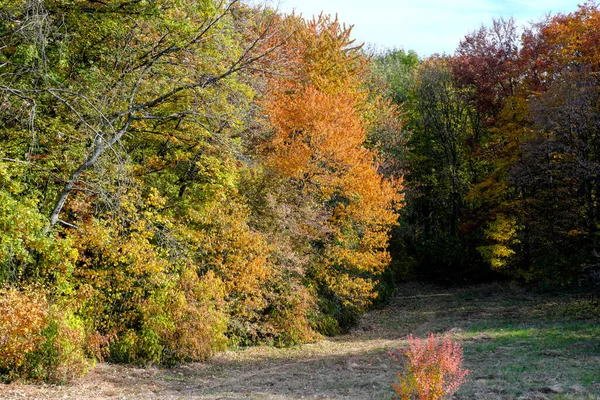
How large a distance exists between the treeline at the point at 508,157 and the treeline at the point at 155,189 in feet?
24.6

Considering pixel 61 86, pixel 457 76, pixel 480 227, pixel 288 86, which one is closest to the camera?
pixel 61 86

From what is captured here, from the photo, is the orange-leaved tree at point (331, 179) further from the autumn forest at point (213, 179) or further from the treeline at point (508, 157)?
the treeline at point (508, 157)

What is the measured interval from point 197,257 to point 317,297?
545 cm

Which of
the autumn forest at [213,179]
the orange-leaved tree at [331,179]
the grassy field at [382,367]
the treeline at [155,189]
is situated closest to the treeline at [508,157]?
the autumn forest at [213,179]

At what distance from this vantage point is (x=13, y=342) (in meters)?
9.20

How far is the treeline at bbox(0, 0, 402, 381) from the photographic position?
32.8 feet

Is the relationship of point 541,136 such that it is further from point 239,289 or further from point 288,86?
point 239,289

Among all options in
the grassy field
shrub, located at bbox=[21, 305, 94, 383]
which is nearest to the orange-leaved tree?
the grassy field

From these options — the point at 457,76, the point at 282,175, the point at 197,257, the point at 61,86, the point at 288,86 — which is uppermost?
the point at 457,76

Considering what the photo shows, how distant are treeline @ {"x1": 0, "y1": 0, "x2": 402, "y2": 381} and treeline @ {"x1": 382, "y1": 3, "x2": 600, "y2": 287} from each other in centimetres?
749

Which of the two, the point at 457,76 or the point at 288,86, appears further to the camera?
the point at 457,76

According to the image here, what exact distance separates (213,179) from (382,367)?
612cm

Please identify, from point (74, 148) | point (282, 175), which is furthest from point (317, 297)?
point (74, 148)

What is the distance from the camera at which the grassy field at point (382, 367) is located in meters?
9.22
